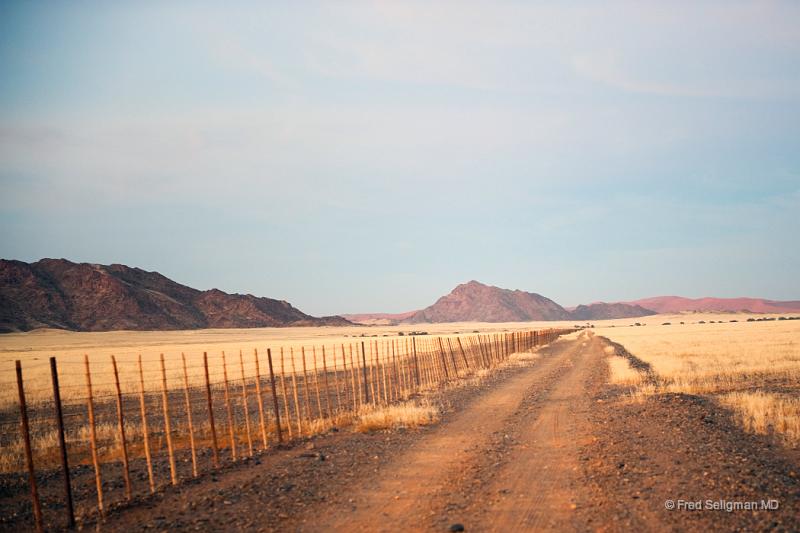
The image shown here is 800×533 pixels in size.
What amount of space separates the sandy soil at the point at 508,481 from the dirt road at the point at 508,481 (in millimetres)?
26

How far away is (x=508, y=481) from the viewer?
383 inches

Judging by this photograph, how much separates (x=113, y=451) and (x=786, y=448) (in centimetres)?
1498

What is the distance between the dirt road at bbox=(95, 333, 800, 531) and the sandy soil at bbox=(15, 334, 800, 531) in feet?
0.08

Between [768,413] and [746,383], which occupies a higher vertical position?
[768,413]

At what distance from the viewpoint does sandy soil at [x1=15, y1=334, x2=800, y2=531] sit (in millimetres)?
7918

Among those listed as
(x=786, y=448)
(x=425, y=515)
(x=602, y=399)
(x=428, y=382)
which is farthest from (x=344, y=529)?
(x=428, y=382)

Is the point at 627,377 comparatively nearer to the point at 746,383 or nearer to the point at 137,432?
the point at 746,383

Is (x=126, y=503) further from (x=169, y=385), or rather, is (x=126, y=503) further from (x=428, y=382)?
(x=169, y=385)

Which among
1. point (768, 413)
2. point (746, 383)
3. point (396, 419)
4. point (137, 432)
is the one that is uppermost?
point (137, 432)

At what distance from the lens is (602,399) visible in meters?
19.4

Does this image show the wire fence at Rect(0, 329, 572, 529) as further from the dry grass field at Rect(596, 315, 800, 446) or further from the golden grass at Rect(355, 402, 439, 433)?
the dry grass field at Rect(596, 315, 800, 446)

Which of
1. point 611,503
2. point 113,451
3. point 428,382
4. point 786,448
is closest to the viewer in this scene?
point 611,503

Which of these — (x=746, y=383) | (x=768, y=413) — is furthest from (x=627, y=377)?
(x=768, y=413)

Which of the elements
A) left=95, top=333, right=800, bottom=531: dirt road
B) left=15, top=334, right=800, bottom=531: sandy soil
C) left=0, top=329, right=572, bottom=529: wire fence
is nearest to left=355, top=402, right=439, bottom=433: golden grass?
left=15, top=334, right=800, bottom=531: sandy soil
